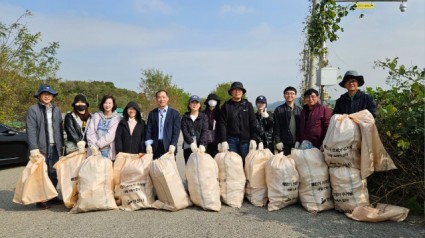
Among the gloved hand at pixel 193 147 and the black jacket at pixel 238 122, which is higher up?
the black jacket at pixel 238 122

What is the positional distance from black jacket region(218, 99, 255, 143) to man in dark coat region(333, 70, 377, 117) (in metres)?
1.20

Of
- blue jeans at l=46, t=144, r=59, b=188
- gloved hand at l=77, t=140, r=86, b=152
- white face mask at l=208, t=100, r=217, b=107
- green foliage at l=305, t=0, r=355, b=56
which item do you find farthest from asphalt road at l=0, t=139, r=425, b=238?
green foliage at l=305, t=0, r=355, b=56

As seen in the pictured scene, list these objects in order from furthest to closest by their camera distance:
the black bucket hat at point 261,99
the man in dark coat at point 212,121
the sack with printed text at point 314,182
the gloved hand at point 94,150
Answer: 1. the black bucket hat at point 261,99
2. the man in dark coat at point 212,121
3. the gloved hand at point 94,150
4. the sack with printed text at point 314,182

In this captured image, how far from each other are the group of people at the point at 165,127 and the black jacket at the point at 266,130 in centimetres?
1

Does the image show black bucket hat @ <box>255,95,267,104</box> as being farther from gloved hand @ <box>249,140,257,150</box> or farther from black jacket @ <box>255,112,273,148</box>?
gloved hand @ <box>249,140,257,150</box>

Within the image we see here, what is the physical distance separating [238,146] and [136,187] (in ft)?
5.07

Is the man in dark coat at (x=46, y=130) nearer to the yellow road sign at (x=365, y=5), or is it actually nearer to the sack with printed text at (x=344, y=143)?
the sack with printed text at (x=344, y=143)

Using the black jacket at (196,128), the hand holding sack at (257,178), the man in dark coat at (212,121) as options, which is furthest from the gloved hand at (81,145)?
the hand holding sack at (257,178)

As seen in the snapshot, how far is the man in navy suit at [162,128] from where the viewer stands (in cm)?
476

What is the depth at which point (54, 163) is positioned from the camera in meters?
4.84

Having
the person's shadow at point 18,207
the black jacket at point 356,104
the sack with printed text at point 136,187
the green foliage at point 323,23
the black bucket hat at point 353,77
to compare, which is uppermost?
the green foliage at point 323,23

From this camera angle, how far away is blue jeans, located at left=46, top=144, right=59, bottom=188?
4.75 metres

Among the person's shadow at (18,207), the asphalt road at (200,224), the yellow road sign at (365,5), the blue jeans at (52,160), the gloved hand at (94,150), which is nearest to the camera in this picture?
the asphalt road at (200,224)

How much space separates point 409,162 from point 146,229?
303 centimetres
